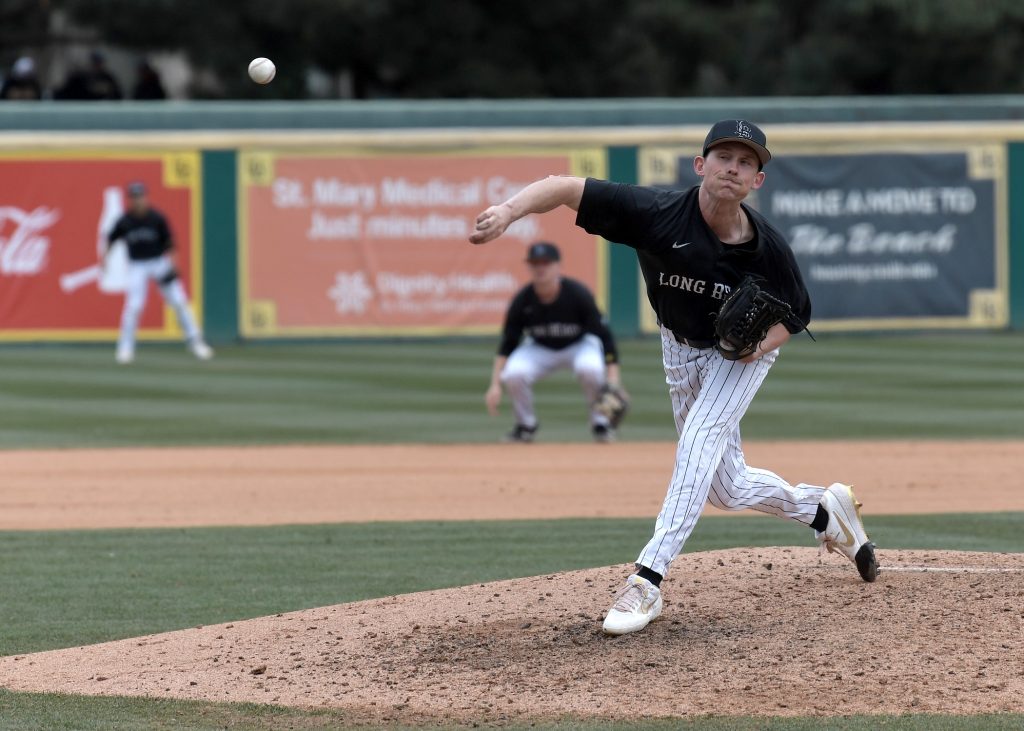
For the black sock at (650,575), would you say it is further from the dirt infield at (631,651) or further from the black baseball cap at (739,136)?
the black baseball cap at (739,136)

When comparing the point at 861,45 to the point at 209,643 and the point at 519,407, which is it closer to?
the point at 519,407

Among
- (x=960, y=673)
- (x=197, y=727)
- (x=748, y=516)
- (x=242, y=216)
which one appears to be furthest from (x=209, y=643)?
(x=242, y=216)

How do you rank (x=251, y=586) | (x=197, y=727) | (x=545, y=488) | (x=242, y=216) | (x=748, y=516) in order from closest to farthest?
(x=197, y=727) < (x=251, y=586) < (x=748, y=516) < (x=545, y=488) < (x=242, y=216)

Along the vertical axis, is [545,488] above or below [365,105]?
below

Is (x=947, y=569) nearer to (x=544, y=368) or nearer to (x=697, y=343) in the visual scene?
(x=697, y=343)

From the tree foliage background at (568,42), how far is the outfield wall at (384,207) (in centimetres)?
919

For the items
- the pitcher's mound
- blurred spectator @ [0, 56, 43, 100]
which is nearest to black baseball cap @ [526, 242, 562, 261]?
the pitcher's mound

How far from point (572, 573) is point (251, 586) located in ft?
5.01

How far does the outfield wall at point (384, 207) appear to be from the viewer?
68.2 feet

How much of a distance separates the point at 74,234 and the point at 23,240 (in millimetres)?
593

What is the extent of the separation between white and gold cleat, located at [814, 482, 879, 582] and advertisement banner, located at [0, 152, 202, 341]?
607 inches

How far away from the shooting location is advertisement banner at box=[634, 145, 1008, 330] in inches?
861

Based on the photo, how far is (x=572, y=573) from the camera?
272 inches

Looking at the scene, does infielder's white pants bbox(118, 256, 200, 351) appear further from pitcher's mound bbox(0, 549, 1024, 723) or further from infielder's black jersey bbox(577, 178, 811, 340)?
infielder's black jersey bbox(577, 178, 811, 340)
